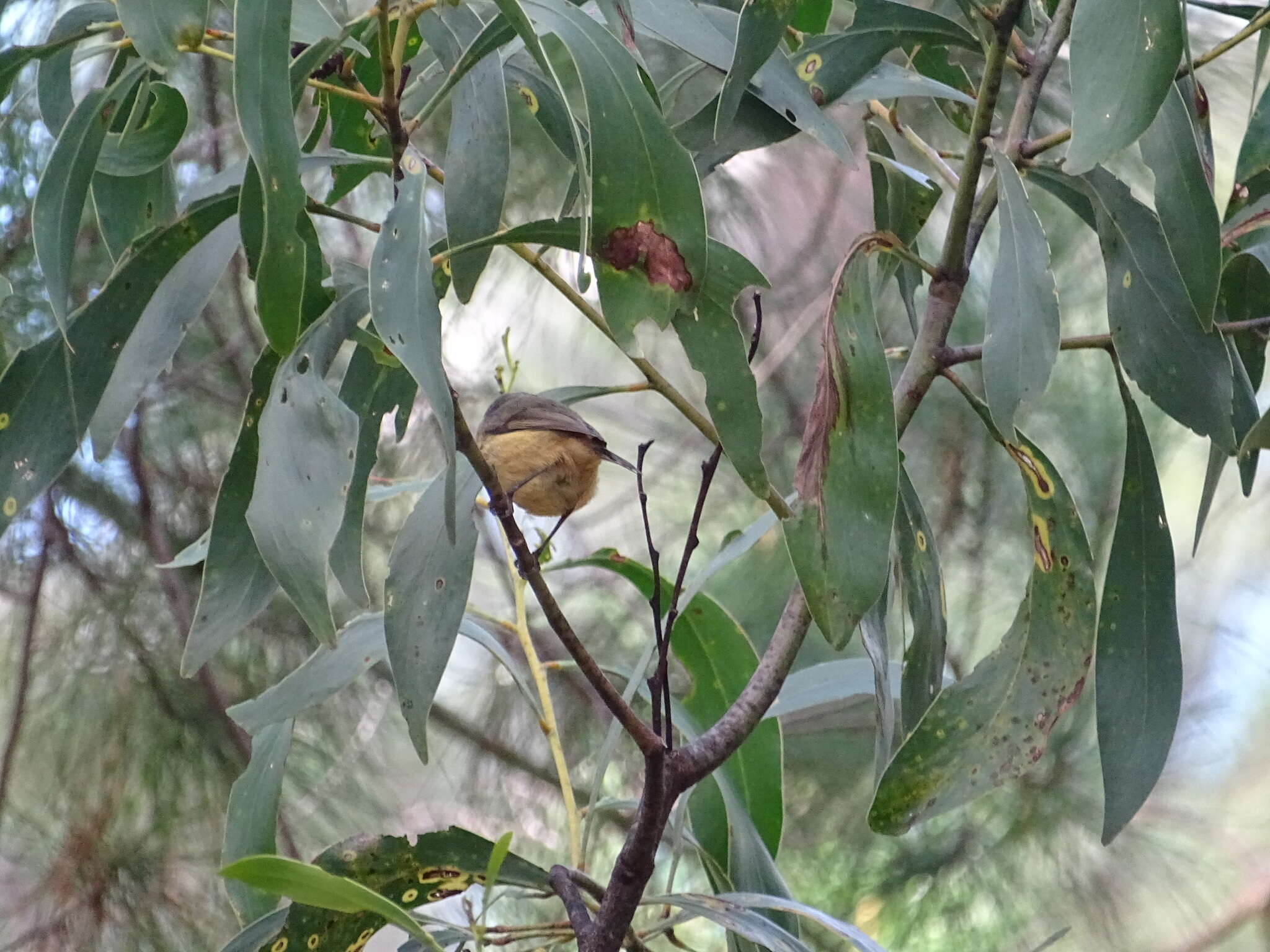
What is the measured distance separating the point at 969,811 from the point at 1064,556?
0.89 meters

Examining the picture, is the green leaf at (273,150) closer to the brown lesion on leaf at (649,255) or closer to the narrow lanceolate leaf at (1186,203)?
the brown lesion on leaf at (649,255)

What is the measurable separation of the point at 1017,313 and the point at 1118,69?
0.15m

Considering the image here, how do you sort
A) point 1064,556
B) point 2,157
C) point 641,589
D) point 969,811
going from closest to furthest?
point 1064,556 → point 641,589 → point 2,157 → point 969,811

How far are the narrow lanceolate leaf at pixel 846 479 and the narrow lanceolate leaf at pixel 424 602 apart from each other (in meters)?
0.21

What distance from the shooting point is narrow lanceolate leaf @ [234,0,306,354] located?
1.58 feet

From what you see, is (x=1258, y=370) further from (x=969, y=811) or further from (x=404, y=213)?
(x=969, y=811)

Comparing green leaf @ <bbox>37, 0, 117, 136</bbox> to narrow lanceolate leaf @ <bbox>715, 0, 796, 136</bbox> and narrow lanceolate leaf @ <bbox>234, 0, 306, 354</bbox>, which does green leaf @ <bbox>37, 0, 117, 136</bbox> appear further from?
narrow lanceolate leaf @ <bbox>715, 0, 796, 136</bbox>

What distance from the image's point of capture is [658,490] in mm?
1571

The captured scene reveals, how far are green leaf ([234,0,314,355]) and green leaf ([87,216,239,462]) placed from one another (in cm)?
19

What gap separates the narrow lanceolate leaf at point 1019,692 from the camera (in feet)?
2.08

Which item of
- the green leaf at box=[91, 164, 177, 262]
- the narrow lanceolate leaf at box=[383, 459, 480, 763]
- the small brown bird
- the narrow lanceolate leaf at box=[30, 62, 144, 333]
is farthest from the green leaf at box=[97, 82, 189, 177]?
the small brown bird

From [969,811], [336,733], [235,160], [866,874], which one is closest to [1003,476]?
[969,811]

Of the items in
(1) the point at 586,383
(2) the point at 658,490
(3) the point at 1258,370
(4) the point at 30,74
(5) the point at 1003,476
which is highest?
(4) the point at 30,74

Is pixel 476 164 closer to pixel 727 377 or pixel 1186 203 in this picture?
pixel 727 377
